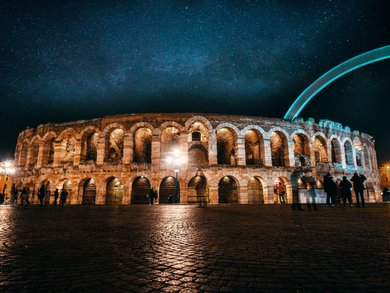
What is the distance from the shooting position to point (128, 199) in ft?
66.0

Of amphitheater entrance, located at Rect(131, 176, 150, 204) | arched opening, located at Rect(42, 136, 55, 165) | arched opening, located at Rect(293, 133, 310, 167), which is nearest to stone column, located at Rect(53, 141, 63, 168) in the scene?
arched opening, located at Rect(42, 136, 55, 165)

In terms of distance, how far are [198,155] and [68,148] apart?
13970 mm

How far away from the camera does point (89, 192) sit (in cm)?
2183

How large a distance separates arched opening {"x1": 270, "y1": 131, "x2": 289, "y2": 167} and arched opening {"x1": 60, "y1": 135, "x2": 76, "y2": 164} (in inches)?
837

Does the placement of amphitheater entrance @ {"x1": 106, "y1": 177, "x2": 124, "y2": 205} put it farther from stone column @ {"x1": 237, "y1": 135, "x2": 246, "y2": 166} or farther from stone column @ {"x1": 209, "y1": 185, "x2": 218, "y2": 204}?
stone column @ {"x1": 237, "y1": 135, "x2": 246, "y2": 166}

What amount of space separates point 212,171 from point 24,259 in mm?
18422

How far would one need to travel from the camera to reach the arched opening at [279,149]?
75.1 feet

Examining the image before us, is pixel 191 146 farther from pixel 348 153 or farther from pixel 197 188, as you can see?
pixel 348 153

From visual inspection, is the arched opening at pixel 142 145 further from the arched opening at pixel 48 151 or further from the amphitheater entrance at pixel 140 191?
the arched opening at pixel 48 151

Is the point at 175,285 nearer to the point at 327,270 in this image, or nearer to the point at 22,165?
the point at 327,270

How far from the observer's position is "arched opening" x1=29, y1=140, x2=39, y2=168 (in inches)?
988

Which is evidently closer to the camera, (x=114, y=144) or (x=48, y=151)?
(x=114, y=144)

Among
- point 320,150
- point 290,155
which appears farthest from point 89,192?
point 320,150

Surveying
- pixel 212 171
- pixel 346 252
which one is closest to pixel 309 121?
pixel 212 171
